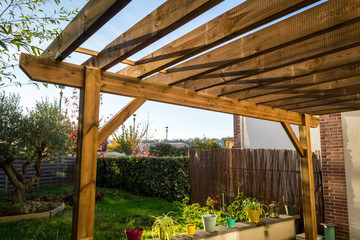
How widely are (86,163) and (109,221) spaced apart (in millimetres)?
4073

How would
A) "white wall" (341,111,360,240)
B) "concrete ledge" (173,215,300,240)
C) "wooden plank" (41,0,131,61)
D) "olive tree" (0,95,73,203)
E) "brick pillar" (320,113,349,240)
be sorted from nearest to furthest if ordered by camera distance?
"wooden plank" (41,0,131,61)
"concrete ledge" (173,215,300,240)
"white wall" (341,111,360,240)
"brick pillar" (320,113,349,240)
"olive tree" (0,95,73,203)

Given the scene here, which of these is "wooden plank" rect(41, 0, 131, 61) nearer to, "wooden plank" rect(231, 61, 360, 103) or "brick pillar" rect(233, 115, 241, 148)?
"wooden plank" rect(231, 61, 360, 103)

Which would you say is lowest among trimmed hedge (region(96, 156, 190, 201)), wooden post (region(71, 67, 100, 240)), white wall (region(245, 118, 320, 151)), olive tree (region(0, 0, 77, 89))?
trimmed hedge (region(96, 156, 190, 201))

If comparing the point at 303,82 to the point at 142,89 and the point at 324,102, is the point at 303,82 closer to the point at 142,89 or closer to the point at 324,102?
the point at 324,102

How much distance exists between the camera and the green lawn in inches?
189

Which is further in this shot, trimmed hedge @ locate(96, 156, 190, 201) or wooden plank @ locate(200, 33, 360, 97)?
trimmed hedge @ locate(96, 156, 190, 201)

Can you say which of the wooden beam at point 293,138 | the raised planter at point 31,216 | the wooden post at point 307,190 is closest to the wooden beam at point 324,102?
the wooden beam at point 293,138

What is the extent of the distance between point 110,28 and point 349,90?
3069 mm

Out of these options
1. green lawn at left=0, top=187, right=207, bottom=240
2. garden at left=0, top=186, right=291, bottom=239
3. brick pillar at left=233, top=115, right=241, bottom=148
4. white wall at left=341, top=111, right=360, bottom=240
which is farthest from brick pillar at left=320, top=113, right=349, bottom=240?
brick pillar at left=233, top=115, right=241, bottom=148

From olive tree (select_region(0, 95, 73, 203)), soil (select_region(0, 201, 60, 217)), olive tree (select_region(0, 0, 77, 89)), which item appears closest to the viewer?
olive tree (select_region(0, 0, 77, 89))

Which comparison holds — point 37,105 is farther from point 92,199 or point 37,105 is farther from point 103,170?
point 92,199

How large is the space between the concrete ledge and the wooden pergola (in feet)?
6.52

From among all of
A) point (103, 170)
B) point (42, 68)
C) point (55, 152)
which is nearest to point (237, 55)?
point (42, 68)

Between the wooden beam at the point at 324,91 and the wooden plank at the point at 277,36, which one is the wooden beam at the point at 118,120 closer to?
the wooden plank at the point at 277,36
